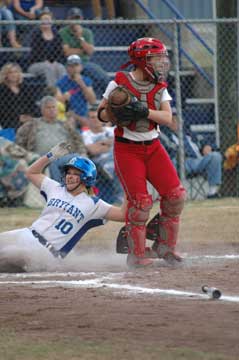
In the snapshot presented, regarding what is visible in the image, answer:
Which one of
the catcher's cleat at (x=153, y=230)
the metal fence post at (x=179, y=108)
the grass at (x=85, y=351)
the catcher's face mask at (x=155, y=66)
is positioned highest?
the catcher's face mask at (x=155, y=66)

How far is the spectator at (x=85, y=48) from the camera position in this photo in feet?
53.0

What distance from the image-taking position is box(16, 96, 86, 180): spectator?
14.6 m

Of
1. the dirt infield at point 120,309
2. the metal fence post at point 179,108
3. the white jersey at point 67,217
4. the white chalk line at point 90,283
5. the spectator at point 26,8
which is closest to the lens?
the dirt infield at point 120,309

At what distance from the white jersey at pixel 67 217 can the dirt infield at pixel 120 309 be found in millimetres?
300

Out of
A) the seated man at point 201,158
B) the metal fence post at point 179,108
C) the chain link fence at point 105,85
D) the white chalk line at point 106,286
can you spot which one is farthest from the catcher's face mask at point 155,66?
the seated man at point 201,158

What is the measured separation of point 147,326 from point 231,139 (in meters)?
10.6

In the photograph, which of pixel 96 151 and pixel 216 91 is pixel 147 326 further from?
pixel 216 91

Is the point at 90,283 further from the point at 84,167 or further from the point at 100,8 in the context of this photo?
the point at 100,8

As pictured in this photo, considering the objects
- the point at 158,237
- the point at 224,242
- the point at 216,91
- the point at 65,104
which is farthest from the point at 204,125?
the point at 158,237

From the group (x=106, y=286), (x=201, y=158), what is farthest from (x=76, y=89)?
(x=106, y=286)

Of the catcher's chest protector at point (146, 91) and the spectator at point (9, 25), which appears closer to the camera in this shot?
the catcher's chest protector at point (146, 91)

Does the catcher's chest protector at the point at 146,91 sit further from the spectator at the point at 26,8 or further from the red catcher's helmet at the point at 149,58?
the spectator at the point at 26,8

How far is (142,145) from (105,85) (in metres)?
6.95

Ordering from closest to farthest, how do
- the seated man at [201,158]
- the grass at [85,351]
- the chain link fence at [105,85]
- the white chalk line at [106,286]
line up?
the grass at [85,351] < the white chalk line at [106,286] < the chain link fence at [105,85] < the seated man at [201,158]
